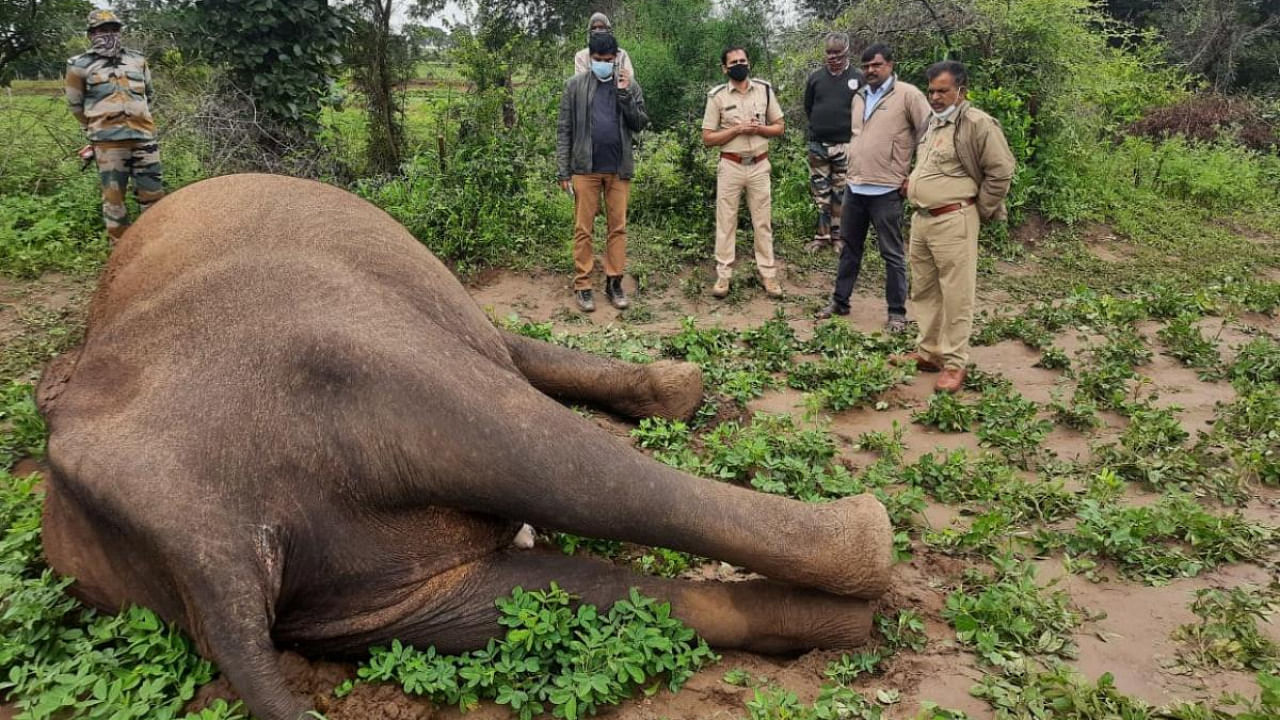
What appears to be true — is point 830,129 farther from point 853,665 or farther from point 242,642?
point 242,642

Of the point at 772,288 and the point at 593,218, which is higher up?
the point at 593,218

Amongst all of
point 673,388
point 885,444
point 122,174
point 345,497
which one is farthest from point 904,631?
point 122,174

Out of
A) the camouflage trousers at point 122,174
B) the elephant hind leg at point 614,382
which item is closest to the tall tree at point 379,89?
the camouflage trousers at point 122,174

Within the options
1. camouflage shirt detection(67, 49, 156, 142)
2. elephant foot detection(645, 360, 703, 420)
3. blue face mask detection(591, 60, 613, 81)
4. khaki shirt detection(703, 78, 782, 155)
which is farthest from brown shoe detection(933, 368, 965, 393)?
camouflage shirt detection(67, 49, 156, 142)

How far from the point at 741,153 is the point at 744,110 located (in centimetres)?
33

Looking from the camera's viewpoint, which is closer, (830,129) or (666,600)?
(666,600)

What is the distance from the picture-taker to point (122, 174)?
266 inches

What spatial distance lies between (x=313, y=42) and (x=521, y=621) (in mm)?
7781

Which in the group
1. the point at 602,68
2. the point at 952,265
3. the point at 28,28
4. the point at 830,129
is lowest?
the point at 952,265

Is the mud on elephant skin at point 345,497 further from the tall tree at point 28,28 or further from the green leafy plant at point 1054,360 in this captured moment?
the tall tree at point 28,28

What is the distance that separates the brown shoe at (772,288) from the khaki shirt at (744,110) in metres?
1.02

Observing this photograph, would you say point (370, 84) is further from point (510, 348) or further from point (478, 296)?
point (510, 348)

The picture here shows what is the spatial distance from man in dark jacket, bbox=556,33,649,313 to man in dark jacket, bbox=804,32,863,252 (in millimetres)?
1951

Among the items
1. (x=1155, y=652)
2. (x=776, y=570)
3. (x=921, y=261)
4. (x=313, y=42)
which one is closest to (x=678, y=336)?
(x=921, y=261)
